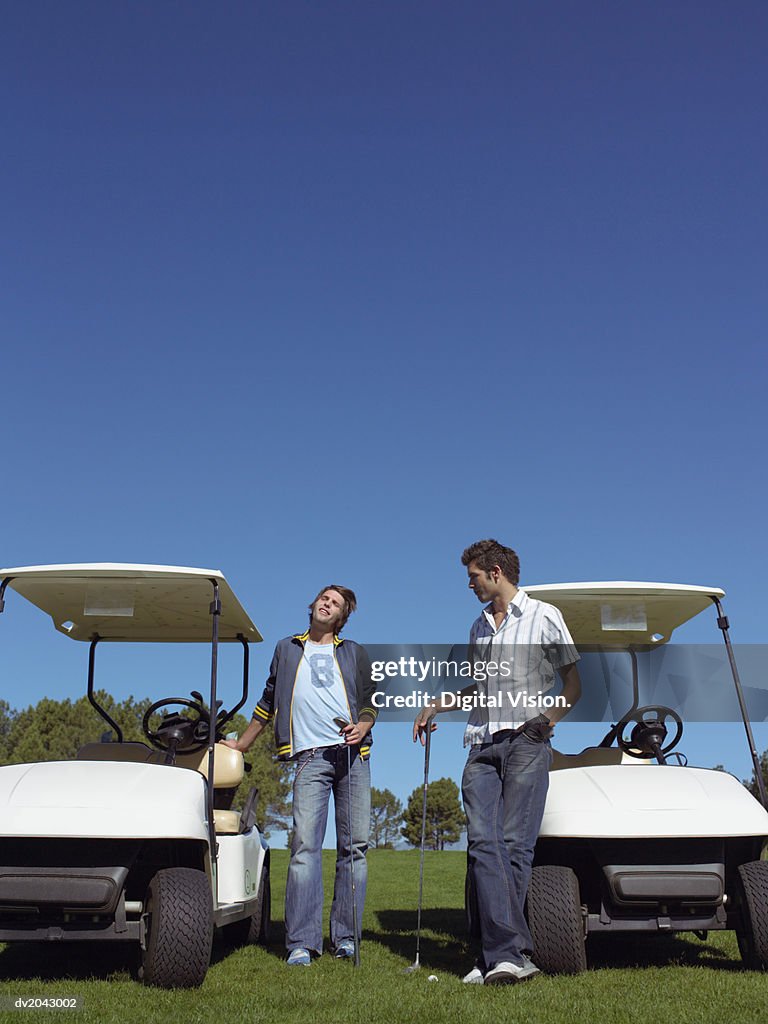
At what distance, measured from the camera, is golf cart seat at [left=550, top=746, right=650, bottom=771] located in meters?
6.94

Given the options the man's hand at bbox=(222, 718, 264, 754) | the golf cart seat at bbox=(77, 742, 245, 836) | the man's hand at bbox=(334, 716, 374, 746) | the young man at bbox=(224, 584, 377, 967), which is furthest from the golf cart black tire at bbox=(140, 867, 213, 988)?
the golf cart seat at bbox=(77, 742, 245, 836)

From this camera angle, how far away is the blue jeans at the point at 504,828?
5.00 meters

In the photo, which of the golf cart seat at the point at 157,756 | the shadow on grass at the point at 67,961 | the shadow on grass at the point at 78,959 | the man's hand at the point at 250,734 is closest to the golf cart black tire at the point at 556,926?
the shadow on grass at the point at 78,959

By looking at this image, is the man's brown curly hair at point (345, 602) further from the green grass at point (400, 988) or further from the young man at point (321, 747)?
the green grass at point (400, 988)

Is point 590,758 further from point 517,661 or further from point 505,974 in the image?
point 505,974

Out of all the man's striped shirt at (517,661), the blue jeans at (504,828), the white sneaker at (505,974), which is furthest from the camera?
the man's striped shirt at (517,661)

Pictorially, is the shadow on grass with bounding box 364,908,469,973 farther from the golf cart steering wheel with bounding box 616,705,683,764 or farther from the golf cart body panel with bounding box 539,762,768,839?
the golf cart steering wheel with bounding box 616,705,683,764

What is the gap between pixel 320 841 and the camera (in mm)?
6109

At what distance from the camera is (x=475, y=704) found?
5582mm

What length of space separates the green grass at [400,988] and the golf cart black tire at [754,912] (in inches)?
5.0

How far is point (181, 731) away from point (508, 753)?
8.39 ft

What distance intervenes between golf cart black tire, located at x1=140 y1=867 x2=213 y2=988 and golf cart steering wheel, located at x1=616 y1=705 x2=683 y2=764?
3.39 metres

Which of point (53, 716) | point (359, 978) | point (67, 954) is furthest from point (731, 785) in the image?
point (53, 716)

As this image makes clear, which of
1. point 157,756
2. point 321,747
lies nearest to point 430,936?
point 321,747
